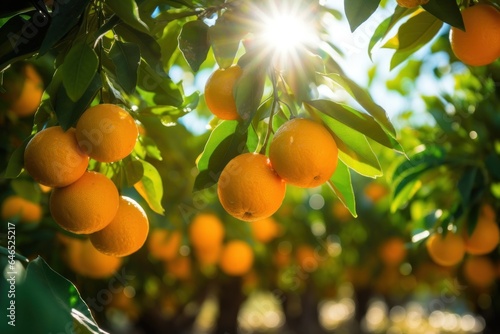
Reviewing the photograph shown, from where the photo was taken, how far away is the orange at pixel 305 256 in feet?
13.1

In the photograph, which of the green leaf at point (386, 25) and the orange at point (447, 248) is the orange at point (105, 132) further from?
the orange at point (447, 248)

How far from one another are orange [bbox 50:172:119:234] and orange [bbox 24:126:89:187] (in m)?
0.02

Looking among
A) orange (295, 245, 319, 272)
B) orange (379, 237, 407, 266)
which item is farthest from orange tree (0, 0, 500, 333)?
orange (295, 245, 319, 272)

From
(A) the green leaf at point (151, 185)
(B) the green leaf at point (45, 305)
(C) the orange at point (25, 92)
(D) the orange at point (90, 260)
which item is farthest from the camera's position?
(D) the orange at point (90, 260)

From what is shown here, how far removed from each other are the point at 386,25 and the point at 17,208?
126 cm

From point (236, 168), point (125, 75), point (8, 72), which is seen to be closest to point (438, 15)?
point (236, 168)

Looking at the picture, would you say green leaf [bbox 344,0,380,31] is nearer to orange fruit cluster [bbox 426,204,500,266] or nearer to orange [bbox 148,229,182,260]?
orange fruit cluster [bbox 426,204,500,266]

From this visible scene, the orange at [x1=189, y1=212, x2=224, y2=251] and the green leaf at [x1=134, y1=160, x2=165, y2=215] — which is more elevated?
the green leaf at [x1=134, y1=160, x2=165, y2=215]

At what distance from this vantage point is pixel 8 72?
145 centimetres

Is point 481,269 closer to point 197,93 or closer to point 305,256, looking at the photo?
point 305,256

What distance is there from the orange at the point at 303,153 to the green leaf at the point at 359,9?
0.18m

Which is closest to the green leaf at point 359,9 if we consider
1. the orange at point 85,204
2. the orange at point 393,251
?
the orange at point 85,204

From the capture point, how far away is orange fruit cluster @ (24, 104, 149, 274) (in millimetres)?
897

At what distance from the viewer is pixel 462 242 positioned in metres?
1.68
